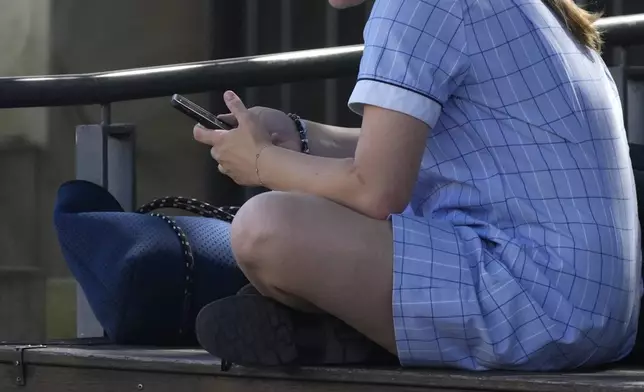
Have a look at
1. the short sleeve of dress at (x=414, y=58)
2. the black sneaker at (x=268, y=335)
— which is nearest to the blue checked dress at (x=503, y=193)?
the short sleeve of dress at (x=414, y=58)

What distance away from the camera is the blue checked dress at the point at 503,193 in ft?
6.67

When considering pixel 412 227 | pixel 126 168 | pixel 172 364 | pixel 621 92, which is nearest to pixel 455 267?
pixel 412 227

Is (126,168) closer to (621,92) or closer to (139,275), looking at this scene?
(139,275)

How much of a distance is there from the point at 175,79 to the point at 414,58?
4.28 ft

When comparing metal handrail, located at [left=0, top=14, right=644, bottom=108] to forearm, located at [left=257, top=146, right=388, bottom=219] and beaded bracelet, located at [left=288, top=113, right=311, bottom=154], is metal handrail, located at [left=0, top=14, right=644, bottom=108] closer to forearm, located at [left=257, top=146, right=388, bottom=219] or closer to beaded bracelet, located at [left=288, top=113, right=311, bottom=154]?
beaded bracelet, located at [left=288, top=113, right=311, bottom=154]

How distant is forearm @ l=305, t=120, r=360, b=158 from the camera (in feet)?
8.07

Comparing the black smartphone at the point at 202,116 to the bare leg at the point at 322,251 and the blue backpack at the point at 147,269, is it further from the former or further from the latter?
the blue backpack at the point at 147,269

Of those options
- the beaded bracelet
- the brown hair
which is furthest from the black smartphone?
the brown hair

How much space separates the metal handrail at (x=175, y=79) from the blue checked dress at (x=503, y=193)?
3.18 feet

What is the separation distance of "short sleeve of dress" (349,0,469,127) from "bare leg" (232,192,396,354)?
189 mm

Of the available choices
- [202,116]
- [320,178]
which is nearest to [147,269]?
[202,116]

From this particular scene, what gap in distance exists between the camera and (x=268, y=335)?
208cm

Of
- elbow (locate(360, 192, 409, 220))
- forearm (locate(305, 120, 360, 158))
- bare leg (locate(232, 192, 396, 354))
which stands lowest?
bare leg (locate(232, 192, 396, 354))

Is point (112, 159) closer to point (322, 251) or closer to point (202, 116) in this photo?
point (202, 116)
